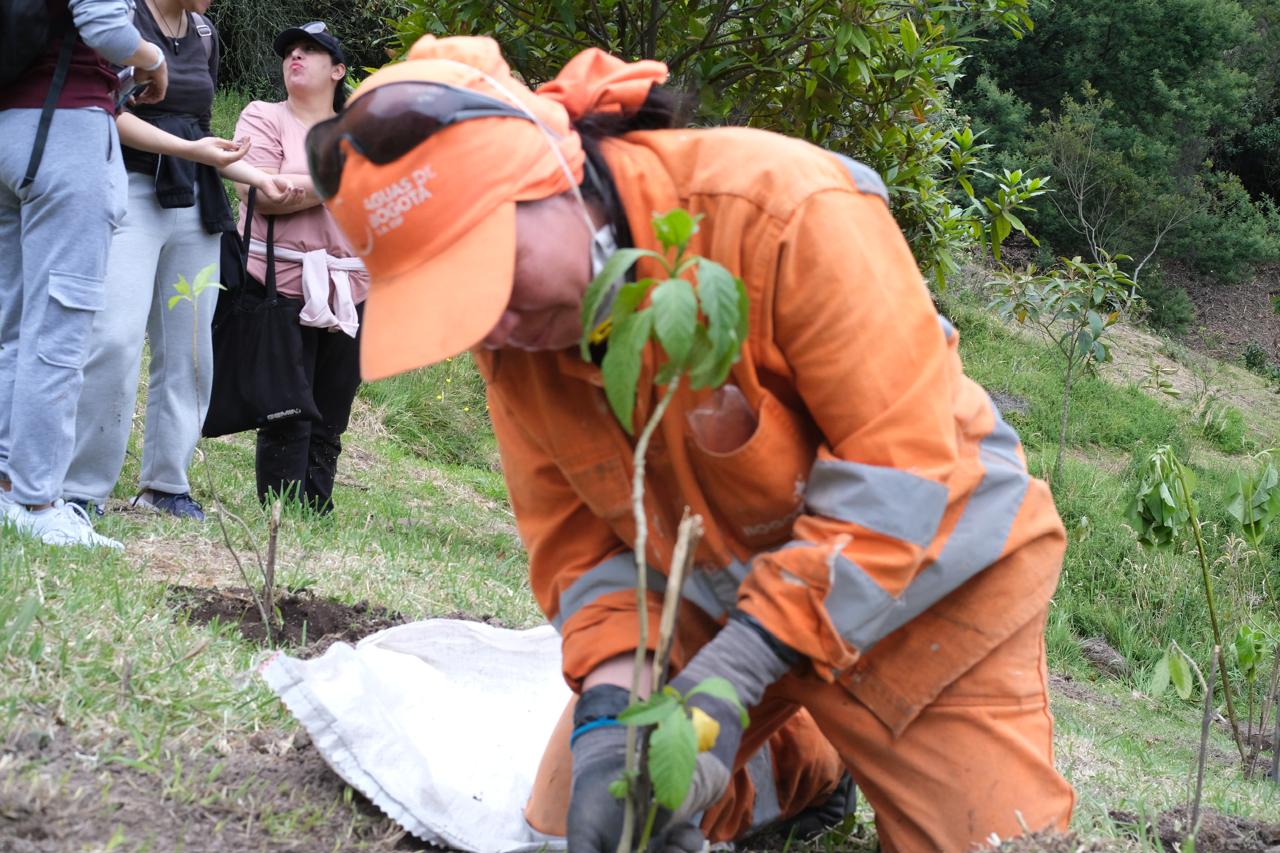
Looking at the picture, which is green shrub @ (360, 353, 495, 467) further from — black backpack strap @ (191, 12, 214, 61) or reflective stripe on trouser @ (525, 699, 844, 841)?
reflective stripe on trouser @ (525, 699, 844, 841)

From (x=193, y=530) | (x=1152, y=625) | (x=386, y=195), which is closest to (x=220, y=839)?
(x=386, y=195)

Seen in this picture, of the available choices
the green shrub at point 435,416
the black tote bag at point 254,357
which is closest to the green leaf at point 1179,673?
the black tote bag at point 254,357

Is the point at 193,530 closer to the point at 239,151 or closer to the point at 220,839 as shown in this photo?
the point at 239,151

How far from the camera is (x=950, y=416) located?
6.23ft

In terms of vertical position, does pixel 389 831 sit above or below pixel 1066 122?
above

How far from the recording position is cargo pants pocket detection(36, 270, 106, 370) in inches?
144

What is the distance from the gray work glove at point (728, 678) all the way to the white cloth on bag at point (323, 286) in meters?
3.15

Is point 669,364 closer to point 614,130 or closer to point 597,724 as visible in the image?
point 614,130

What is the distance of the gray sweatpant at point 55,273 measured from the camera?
3.61 metres

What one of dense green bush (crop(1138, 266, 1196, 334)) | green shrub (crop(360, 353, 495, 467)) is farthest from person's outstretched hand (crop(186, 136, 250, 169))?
dense green bush (crop(1138, 266, 1196, 334))

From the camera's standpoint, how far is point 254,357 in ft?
15.1

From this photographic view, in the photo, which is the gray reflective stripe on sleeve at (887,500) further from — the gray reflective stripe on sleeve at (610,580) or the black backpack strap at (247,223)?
the black backpack strap at (247,223)

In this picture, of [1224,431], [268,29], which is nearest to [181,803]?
[268,29]

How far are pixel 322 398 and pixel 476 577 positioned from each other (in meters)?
1.19
